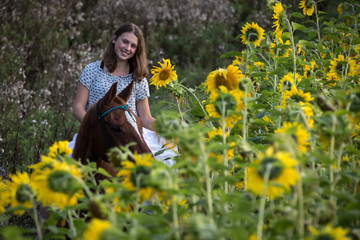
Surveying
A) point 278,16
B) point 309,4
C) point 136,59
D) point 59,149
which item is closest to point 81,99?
point 136,59

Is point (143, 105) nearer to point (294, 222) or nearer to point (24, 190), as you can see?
point (24, 190)

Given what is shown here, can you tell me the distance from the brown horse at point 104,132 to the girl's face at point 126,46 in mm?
1466

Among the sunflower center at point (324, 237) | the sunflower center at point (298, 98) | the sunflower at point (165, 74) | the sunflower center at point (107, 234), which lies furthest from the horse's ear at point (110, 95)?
the sunflower center at point (324, 237)

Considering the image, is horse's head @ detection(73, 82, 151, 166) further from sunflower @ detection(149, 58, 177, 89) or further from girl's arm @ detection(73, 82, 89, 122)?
girl's arm @ detection(73, 82, 89, 122)

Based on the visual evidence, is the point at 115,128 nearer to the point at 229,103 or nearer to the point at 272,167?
the point at 229,103

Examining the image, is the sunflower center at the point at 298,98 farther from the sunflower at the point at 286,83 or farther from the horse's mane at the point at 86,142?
the horse's mane at the point at 86,142

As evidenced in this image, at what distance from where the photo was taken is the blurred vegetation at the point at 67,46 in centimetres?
497

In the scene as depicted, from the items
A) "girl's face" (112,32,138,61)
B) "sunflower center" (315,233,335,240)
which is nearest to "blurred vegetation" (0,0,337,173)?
"girl's face" (112,32,138,61)

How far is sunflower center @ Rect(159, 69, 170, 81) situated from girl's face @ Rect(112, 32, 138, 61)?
131cm

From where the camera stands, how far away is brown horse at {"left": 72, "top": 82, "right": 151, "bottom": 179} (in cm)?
229

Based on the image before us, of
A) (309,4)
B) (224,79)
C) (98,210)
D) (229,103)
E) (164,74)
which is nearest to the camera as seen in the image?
(98,210)

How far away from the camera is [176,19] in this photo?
9461 millimetres

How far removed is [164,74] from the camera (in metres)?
2.53

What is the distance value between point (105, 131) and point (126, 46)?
63.3 inches
